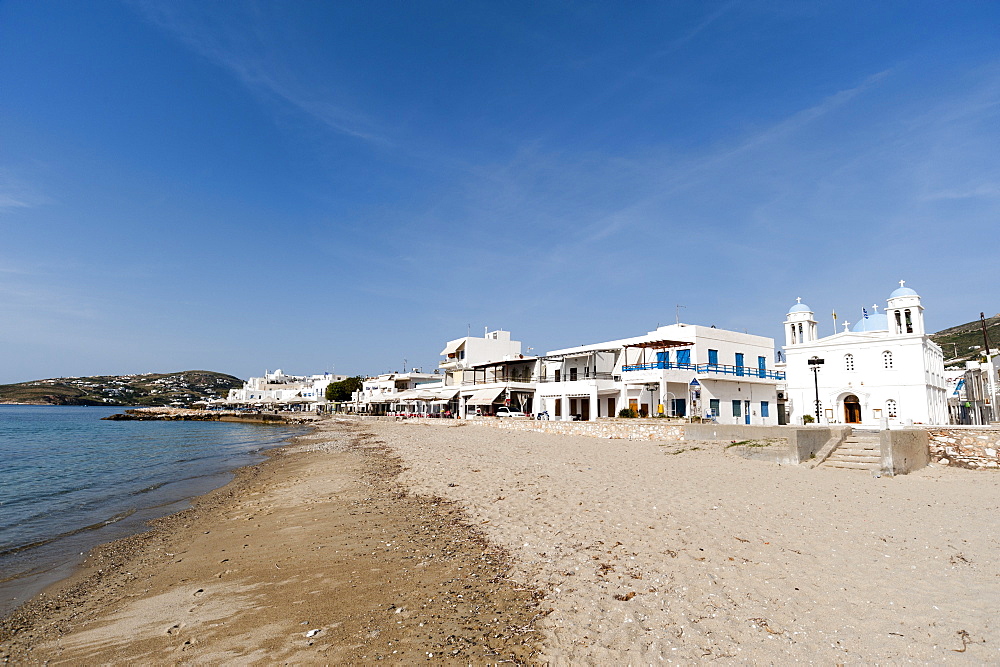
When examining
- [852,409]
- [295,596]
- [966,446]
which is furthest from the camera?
[852,409]

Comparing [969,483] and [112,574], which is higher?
[969,483]

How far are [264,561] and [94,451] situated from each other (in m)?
31.3

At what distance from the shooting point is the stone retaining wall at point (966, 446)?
14633 mm

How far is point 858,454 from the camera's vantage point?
1475cm

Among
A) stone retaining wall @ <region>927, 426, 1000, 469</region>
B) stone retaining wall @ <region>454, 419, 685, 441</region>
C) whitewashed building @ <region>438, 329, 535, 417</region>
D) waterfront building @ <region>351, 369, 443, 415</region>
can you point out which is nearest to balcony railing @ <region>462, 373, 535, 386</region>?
whitewashed building @ <region>438, 329, 535, 417</region>

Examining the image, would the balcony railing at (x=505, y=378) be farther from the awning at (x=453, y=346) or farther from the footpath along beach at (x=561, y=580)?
the footpath along beach at (x=561, y=580)

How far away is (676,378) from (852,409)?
879 centimetres

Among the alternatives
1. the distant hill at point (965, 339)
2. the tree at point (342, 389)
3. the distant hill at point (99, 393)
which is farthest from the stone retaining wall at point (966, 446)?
the distant hill at point (99, 393)

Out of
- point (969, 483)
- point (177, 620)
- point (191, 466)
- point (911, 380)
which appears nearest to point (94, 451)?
point (191, 466)

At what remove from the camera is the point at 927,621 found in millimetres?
4887

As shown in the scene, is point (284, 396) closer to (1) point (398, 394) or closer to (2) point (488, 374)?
(1) point (398, 394)

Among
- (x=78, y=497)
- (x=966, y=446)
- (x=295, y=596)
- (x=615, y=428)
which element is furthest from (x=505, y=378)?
(x=295, y=596)

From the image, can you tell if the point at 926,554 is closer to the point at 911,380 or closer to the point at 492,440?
the point at 492,440

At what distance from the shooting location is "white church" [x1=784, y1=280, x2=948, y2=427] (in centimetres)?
2516
